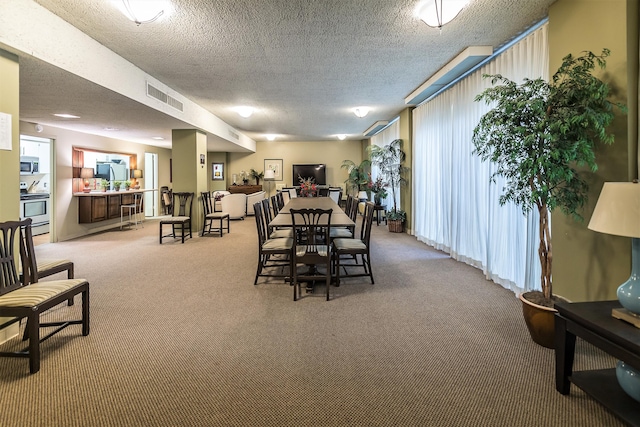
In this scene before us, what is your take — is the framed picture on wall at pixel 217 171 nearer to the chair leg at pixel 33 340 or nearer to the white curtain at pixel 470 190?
the white curtain at pixel 470 190

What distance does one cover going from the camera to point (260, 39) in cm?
376

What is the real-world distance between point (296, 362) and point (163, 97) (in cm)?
494

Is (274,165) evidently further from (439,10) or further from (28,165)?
(439,10)

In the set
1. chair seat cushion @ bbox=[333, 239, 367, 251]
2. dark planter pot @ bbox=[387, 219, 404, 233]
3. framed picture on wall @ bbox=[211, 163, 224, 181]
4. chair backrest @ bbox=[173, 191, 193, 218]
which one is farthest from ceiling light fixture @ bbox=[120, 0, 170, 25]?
framed picture on wall @ bbox=[211, 163, 224, 181]

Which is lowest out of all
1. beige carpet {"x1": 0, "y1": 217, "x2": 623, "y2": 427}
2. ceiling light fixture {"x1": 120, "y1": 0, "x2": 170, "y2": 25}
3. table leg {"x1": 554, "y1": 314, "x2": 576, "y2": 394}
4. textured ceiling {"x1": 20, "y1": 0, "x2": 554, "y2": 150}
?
beige carpet {"x1": 0, "y1": 217, "x2": 623, "y2": 427}


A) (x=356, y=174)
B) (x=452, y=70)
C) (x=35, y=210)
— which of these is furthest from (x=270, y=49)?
(x=356, y=174)

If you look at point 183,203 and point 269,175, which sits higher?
point 269,175

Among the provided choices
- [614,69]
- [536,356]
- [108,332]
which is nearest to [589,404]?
[536,356]

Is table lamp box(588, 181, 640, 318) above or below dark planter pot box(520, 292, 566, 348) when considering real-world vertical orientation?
above

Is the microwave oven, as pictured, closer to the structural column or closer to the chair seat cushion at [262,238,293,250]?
the structural column

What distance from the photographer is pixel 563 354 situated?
6.31 feet

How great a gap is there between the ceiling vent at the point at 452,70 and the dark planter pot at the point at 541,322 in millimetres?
3040

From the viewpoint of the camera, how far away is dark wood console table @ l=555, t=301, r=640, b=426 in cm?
156

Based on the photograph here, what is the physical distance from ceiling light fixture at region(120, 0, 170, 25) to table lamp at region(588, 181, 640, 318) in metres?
3.57
